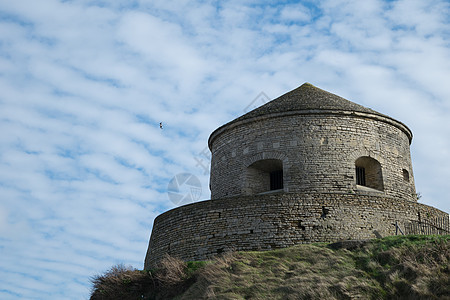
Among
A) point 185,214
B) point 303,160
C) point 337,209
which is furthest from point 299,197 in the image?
point 185,214

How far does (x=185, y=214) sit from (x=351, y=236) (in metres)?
5.17

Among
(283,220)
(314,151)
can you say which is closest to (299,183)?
(314,151)

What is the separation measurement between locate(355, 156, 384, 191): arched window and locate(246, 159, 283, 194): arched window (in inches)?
107

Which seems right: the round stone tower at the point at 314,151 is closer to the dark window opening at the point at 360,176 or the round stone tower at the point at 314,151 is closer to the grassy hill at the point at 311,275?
the dark window opening at the point at 360,176

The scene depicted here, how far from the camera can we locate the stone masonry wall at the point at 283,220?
52.7 feet

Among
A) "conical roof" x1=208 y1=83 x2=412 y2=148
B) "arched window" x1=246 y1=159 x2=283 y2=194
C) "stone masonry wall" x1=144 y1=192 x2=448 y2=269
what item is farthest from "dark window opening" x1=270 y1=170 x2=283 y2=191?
"stone masonry wall" x1=144 y1=192 x2=448 y2=269

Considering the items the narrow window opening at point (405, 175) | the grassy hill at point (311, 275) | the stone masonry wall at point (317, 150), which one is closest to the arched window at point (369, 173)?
the stone masonry wall at point (317, 150)

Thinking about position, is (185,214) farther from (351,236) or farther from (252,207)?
(351,236)

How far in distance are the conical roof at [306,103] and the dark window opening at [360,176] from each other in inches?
80.3

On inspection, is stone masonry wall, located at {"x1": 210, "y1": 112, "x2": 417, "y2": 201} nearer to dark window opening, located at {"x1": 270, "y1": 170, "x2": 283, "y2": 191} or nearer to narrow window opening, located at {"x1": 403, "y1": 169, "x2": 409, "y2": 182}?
narrow window opening, located at {"x1": 403, "y1": 169, "x2": 409, "y2": 182}

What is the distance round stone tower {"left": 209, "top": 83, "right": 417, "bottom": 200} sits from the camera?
18391 mm

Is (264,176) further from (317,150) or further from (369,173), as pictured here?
(369,173)

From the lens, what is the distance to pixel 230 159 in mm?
19953

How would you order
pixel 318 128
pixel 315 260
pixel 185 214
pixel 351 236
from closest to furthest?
pixel 315 260
pixel 351 236
pixel 185 214
pixel 318 128
